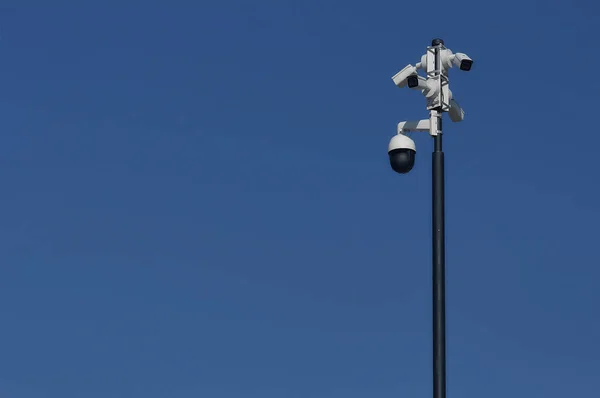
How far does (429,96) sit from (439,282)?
8.69 feet

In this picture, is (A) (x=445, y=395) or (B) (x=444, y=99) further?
(B) (x=444, y=99)

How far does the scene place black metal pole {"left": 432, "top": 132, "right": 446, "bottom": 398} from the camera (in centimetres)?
1784

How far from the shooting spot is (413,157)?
19.3 m

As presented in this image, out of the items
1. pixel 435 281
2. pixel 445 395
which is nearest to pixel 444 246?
pixel 435 281

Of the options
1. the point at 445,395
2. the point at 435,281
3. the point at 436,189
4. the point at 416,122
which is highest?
the point at 416,122

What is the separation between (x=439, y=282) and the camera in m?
18.1

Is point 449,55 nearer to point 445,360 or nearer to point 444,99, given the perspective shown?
point 444,99

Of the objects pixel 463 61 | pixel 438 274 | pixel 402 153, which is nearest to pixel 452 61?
pixel 463 61

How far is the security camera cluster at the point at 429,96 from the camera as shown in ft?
63.0

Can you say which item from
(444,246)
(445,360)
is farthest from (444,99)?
(445,360)

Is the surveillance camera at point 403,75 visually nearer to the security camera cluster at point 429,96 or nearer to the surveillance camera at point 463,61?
the security camera cluster at point 429,96

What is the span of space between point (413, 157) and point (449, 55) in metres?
1.46

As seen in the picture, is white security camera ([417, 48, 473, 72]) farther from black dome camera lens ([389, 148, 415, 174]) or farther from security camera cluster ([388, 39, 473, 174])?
black dome camera lens ([389, 148, 415, 174])

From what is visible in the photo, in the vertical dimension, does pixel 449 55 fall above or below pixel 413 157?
above
